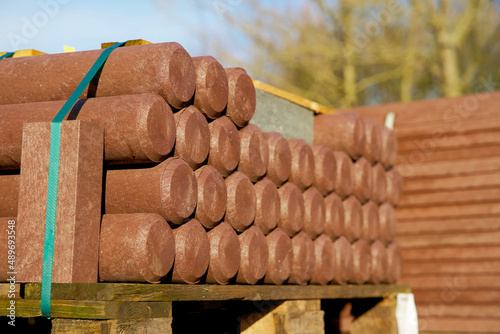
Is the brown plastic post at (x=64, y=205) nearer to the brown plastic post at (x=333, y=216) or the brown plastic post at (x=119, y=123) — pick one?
the brown plastic post at (x=119, y=123)

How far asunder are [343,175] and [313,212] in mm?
652

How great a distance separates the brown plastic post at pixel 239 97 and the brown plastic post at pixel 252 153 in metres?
0.08

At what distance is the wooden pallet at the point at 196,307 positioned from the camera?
2855 millimetres

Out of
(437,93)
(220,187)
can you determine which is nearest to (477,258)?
(220,187)

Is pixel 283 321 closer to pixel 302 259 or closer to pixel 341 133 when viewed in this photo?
pixel 302 259

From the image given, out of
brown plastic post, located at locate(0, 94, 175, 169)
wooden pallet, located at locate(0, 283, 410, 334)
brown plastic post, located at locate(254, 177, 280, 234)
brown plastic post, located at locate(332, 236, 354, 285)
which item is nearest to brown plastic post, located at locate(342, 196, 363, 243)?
brown plastic post, located at locate(332, 236, 354, 285)

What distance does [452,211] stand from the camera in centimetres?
765

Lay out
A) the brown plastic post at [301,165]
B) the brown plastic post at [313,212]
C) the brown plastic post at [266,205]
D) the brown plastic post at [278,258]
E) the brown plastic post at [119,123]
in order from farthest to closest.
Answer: the brown plastic post at [313,212]
the brown plastic post at [301,165]
the brown plastic post at [278,258]
the brown plastic post at [266,205]
the brown plastic post at [119,123]

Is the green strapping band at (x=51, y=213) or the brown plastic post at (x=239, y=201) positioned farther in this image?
the brown plastic post at (x=239, y=201)

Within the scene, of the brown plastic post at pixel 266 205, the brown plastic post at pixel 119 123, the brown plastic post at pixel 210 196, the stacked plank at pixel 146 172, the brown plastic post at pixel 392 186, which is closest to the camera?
the stacked plank at pixel 146 172

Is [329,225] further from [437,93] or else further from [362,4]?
[437,93]

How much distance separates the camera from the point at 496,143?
7562 mm

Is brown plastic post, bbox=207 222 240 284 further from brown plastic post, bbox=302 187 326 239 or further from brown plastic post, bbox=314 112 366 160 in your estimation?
brown plastic post, bbox=314 112 366 160

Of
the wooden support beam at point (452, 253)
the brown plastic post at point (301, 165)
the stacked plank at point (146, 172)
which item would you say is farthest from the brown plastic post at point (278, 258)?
the wooden support beam at point (452, 253)
